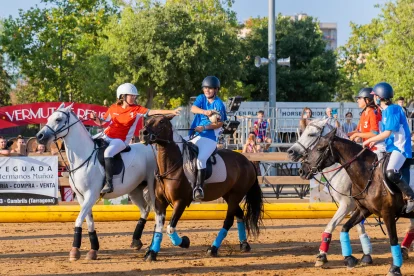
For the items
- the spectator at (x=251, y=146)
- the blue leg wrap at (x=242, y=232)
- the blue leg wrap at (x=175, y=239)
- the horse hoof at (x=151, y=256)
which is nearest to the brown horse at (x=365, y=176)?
the blue leg wrap at (x=175, y=239)

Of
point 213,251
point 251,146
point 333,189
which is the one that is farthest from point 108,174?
point 251,146

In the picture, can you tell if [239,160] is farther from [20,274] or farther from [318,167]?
[20,274]

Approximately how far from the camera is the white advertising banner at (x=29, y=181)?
17266mm

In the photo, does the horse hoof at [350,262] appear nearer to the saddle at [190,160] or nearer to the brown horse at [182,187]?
the brown horse at [182,187]

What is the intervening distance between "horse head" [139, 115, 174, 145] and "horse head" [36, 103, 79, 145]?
1.37 metres

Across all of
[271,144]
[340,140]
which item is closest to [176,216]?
[340,140]

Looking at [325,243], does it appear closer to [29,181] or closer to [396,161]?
[396,161]

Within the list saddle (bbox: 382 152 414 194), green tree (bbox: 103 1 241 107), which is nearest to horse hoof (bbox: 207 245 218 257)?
saddle (bbox: 382 152 414 194)

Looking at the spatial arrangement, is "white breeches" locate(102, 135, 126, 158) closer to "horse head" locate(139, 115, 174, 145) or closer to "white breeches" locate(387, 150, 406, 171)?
"horse head" locate(139, 115, 174, 145)

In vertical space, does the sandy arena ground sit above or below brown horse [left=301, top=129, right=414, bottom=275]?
below

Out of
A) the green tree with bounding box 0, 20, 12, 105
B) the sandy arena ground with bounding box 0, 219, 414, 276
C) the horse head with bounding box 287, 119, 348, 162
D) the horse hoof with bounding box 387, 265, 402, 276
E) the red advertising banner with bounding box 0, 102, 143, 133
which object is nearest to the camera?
the horse hoof with bounding box 387, 265, 402, 276

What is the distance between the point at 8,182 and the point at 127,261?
651cm

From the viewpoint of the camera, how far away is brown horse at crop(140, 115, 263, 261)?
11.4m

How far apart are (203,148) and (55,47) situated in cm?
3310
